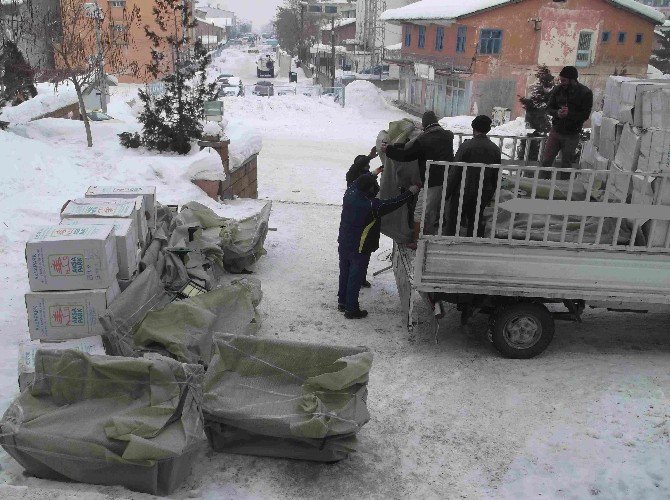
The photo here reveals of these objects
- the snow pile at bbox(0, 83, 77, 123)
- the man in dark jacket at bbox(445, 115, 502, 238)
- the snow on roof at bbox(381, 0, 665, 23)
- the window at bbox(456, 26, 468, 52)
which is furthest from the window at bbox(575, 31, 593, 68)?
the man in dark jacket at bbox(445, 115, 502, 238)

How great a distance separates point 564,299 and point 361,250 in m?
2.22

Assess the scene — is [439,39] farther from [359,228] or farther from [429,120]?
[359,228]

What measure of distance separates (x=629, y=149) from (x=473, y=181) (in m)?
1.55

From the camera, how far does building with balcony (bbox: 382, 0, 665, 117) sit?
92.0 feet

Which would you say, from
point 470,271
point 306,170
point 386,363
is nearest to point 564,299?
point 470,271

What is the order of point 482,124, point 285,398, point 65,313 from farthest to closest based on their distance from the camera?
point 482,124 < point 65,313 < point 285,398

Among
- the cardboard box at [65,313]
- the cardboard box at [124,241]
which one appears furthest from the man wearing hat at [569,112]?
the cardboard box at [65,313]

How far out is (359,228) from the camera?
696 cm

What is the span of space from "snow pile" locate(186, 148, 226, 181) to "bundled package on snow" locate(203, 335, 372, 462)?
685 centimetres

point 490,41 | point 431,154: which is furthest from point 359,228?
point 490,41

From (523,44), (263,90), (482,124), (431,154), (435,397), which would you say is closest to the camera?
(435,397)

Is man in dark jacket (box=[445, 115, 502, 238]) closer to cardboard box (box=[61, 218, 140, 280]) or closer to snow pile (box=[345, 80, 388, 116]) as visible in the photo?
cardboard box (box=[61, 218, 140, 280])

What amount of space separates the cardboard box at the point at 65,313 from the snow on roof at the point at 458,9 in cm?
2568

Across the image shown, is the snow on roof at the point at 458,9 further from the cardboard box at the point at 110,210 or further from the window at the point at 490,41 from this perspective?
the cardboard box at the point at 110,210
